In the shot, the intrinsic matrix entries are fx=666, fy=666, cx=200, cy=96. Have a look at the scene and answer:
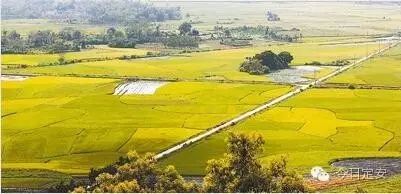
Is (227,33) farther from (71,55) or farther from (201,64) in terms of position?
(71,55)

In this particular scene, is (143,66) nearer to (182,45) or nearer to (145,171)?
(182,45)

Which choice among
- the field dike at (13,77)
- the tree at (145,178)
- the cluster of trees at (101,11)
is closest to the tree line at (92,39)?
the cluster of trees at (101,11)

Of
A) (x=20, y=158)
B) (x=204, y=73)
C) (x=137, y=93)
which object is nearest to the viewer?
(x=20, y=158)

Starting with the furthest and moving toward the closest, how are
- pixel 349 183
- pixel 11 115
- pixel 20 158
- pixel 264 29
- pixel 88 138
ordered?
pixel 264 29 → pixel 11 115 → pixel 88 138 → pixel 20 158 → pixel 349 183

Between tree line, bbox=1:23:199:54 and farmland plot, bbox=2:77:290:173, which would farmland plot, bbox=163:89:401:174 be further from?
tree line, bbox=1:23:199:54

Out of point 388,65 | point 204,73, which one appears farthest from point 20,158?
point 388,65

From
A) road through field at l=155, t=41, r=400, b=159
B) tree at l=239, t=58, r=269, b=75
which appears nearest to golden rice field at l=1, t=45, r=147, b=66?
tree at l=239, t=58, r=269, b=75

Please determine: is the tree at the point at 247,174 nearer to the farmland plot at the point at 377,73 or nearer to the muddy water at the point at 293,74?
the muddy water at the point at 293,74

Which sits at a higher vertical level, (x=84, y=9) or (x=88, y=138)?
(x=84, y=9)
